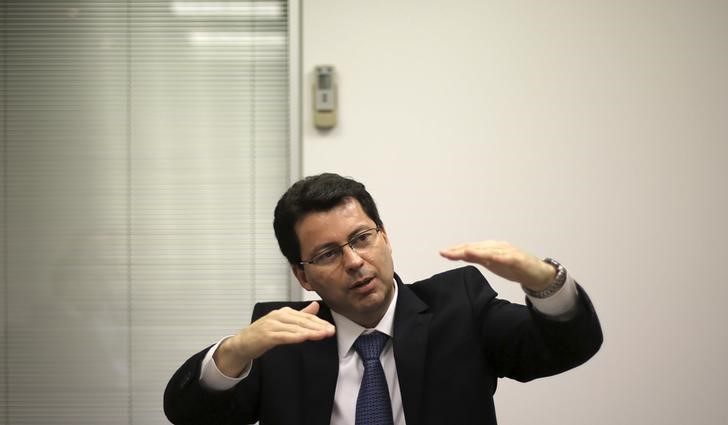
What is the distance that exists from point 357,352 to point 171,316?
54.7 inches

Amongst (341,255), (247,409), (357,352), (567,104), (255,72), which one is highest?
(255,72)

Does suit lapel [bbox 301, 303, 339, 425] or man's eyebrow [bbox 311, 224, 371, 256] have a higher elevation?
man's eyebrow [bbox 311, 224, 371, 256]

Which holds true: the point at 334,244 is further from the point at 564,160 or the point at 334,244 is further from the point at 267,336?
the point at 564,160

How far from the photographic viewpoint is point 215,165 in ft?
8.72

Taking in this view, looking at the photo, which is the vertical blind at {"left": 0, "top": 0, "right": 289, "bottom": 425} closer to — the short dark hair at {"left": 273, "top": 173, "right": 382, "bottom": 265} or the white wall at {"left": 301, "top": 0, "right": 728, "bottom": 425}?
the white wall at {"left": 301, "top": 0, "right": 728, "bottom": 425}

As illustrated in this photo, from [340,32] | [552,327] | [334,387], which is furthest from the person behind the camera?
[340,32]

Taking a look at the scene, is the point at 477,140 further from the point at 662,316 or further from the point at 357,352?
the point at 357,352

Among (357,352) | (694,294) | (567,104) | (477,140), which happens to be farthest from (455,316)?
(694,294)

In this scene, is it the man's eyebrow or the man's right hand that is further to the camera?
the man's eyebrow

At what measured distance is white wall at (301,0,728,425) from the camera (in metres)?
2.56

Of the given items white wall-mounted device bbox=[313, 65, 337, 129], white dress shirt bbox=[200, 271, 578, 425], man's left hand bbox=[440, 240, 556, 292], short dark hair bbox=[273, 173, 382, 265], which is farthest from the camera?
white wall-mounted device bbox=[313, 65, 337, 129]

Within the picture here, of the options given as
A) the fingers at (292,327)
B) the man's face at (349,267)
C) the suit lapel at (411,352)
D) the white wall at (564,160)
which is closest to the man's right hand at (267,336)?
the fingers at (292,327)

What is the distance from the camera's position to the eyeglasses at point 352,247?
1514 millimetres

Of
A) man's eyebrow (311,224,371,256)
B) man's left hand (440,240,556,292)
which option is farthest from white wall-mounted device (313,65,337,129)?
man's left hand (440,240,556,292)
